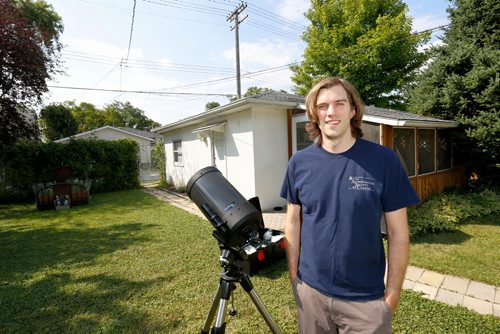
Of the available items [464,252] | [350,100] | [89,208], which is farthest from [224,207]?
[89,208]

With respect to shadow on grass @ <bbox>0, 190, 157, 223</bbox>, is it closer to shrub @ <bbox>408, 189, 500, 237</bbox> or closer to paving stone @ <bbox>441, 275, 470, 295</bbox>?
shrub @ <bbox>408, 189, 500, 237</bbox>

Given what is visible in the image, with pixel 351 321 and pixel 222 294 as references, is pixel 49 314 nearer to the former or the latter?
pixel 222 294

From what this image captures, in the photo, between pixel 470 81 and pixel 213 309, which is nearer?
pixel 213 309

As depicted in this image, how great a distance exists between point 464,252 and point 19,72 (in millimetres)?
13928

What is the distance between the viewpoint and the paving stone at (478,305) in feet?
8.91

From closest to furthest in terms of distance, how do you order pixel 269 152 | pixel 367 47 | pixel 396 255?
pixel 396 255, pixel 269 152, pixel 367 47

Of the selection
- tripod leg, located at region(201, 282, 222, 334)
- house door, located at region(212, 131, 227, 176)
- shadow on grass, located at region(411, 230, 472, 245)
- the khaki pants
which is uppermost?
house door, located at region(212, 131, 227, 176)

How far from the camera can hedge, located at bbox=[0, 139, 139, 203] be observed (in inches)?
398

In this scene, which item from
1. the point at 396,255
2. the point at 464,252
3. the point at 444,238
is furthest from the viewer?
the point at 444,238

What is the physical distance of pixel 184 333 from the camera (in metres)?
2.56

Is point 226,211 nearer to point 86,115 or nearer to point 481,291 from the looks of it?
point 481,291

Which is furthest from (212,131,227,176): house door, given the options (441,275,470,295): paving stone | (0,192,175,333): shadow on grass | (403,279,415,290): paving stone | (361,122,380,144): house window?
(441,275,470,295): paving stone

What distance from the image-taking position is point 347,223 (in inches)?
51.5

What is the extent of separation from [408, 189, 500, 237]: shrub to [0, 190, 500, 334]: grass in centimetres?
271
